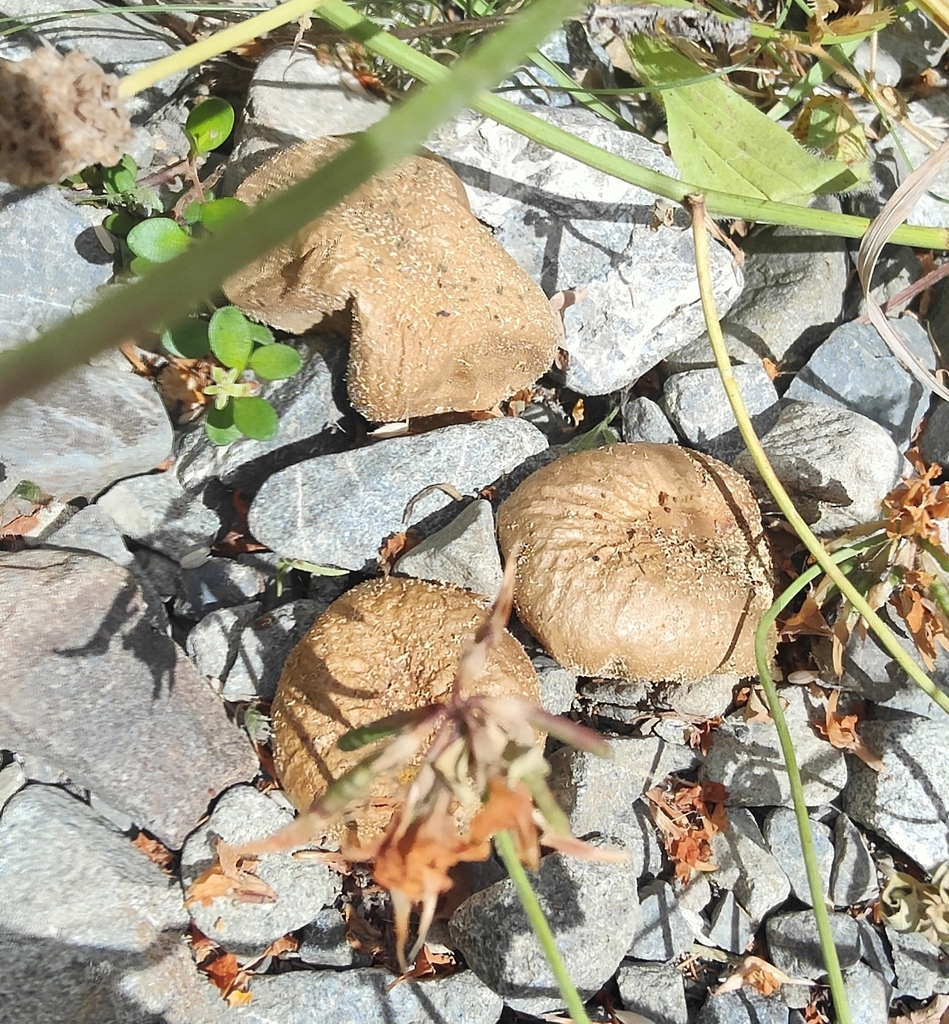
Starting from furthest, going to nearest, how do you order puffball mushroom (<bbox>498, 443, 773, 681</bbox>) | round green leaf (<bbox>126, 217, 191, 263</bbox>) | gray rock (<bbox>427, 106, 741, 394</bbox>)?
gray rock (<bbox>427, 106, 741, 394</bbox>) < round green leaf (<bbox>126, 217, 191, 263</bbox>) < puffball mushroom (<bbox>498, 443, 773, 681</bbox>)

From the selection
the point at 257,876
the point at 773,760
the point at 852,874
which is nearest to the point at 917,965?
the point at 852,874

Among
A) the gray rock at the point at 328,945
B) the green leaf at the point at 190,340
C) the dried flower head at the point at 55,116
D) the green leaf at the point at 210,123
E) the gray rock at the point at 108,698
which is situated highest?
the dried flower head at the point at 55,116

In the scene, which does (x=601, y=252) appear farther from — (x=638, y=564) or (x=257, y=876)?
(x=257, y=876)

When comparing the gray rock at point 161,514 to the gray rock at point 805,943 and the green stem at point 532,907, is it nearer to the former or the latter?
the green stem at point 532,907

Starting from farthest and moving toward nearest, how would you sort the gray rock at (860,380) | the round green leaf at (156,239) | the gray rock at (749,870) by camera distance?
the gray rock at (860,380), the gray rock at (749,870), the round green leaf at (156,239)

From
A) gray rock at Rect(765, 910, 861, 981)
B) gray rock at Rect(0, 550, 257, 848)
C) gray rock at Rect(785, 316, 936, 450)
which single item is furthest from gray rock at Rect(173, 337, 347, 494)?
gray rock at Rect(765, 910, 861, 981)

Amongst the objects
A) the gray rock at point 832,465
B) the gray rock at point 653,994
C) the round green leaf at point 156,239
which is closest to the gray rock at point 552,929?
the gray rock at point 653,994

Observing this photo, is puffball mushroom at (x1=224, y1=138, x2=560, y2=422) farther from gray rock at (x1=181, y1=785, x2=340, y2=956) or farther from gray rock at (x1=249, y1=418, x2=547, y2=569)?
gray rock at (x1=181, y1=785, x2=340, y2=956)
